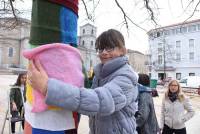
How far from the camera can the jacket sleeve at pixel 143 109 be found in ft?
14.2

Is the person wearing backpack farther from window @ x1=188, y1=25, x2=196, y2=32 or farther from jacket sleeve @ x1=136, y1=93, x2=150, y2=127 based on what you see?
window @ x1=188, y1=25, x2=196, y2=32

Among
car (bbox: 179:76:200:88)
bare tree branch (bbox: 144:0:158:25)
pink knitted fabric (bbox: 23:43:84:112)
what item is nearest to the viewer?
pink knitted fabric (bbox: 23:43:84:112)

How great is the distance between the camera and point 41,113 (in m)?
1.59

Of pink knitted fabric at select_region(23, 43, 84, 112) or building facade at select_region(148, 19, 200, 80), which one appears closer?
pink knitted fabric at select_region(23, 43, 84, 112)

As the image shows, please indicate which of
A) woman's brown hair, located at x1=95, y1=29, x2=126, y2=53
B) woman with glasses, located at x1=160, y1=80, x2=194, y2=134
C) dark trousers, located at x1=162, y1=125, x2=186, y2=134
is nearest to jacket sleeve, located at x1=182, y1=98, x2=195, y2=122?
woman with glasses, located at x1=160, y1=80, x2=194, y2=134

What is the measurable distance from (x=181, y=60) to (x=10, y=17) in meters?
56.2

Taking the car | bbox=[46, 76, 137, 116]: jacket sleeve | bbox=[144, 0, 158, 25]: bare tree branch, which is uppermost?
bbox=[144, 0, 158, 25]: bare tree branch

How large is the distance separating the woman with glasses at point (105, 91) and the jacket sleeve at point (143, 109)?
2408mm

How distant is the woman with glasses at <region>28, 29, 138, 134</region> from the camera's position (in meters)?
1.46

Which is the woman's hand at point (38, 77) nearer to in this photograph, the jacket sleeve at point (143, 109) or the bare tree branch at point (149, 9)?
the jacket sleeve at point (143, 109)

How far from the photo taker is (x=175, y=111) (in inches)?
222

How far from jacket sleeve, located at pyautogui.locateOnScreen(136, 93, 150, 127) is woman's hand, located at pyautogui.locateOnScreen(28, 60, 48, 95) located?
116 inches

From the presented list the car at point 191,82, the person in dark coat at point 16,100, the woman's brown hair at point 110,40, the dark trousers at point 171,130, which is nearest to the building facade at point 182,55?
the car at point 191,82

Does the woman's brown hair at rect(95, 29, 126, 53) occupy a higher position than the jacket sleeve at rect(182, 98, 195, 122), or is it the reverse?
the woman's brown hair at rect(95, 29, 126, 53)
